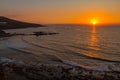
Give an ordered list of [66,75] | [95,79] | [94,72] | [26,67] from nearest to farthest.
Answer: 1. [95,79]
2. [66,75]
3. [94,72]
4. [26,67]

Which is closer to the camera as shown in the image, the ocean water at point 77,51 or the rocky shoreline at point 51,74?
the rocky shoreline at point 51,74

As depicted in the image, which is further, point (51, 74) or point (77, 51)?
point (77, 51)

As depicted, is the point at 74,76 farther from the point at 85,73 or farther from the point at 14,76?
the point at 14,76

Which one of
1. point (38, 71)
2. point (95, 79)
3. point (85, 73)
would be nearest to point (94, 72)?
point (85, 73)

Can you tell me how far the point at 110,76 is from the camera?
12.1m

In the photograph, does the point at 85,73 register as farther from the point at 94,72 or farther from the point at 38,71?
the point at 38,71

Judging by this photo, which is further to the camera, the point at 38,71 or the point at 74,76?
the point at 38,71

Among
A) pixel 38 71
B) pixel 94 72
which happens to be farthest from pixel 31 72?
pixel 94 72

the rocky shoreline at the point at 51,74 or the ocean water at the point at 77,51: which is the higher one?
the rocky shoreline at the point at 51,74

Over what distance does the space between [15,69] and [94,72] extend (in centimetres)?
680

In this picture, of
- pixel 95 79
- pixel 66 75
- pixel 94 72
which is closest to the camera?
pixel 95 79

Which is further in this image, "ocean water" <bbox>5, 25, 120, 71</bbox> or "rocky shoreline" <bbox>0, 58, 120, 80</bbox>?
"ocean water" <bbox>5, 25, 120, 71</bbox>

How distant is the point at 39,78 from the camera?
11.6m

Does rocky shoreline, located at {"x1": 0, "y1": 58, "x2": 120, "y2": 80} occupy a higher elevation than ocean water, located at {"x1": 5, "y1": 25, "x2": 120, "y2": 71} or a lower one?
higher
